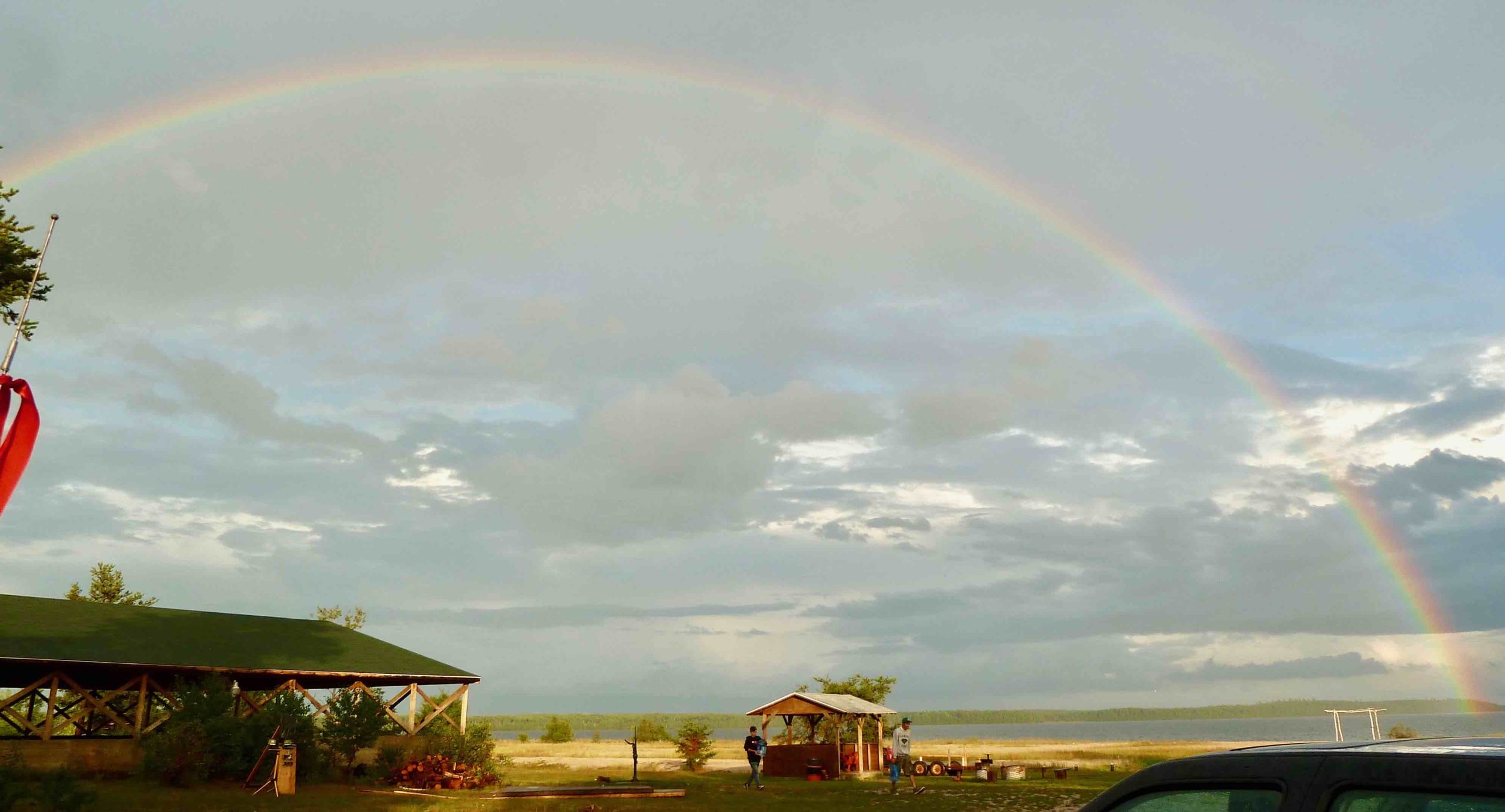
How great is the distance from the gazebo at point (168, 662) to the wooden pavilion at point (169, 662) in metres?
0.05

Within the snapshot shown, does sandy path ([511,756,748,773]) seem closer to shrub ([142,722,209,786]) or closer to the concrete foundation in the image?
A: shrub ([142,722,209,786])

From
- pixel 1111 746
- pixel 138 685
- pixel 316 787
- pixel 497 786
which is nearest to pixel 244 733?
pixel 316 787

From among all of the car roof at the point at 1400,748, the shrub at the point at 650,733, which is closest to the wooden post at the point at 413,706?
the car roof at the point at 1400,748

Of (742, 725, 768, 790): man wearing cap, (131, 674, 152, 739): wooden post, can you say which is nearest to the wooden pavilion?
(131, 674, 152, 739): wooden post

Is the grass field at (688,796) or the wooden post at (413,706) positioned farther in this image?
the wooden post at (413,706)

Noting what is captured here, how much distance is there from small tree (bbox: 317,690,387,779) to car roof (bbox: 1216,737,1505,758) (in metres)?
31.1

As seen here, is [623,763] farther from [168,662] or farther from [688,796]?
[168,662]

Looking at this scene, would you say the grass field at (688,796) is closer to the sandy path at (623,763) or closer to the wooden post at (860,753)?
the sandy path at (623,763)

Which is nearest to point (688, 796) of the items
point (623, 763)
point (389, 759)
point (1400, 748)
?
point (389, 759)

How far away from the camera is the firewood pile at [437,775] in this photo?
29047 millimetres

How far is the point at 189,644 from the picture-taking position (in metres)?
30.2

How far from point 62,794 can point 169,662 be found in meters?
13.2

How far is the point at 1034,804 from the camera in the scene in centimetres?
2656

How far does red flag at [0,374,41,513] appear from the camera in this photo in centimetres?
1045
